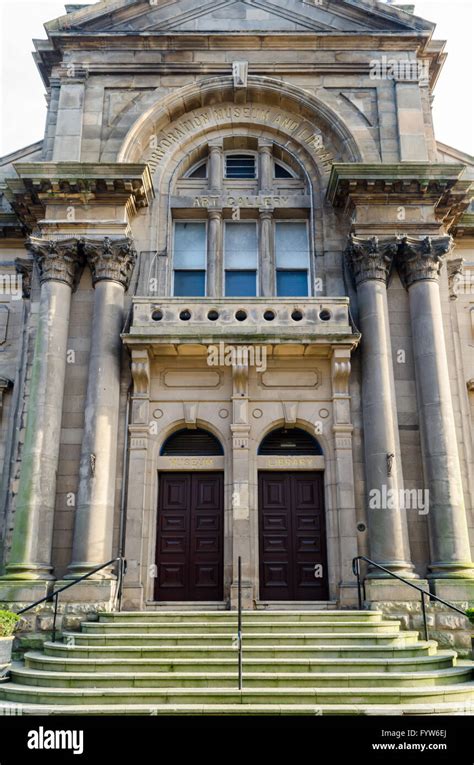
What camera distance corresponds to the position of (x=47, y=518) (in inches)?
594

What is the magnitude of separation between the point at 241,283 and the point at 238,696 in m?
11.4

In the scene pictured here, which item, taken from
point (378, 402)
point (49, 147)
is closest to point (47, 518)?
point (378, 402)

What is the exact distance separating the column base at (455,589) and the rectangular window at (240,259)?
28.6 feet

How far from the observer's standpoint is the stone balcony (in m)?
16.0

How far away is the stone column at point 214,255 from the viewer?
59.0 ft

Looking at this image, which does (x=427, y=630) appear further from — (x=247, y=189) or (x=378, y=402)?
(x=247, y=189)

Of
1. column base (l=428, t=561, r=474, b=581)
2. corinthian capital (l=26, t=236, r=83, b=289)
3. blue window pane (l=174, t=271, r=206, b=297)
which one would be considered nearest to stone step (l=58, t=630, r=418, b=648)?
column base (l=428, t=561, r=474, b=581)

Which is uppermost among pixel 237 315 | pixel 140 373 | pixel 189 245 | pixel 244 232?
pixel 244 232

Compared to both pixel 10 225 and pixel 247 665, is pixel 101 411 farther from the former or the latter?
pixel 10 225

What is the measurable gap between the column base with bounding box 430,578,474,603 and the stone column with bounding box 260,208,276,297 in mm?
8322

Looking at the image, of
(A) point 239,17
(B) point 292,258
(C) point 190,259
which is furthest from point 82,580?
(A) point 239,17

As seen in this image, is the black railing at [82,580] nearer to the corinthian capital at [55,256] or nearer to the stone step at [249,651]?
the stone step at [249,651]

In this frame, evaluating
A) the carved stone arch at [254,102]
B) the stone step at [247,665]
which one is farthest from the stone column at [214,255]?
the stone step at [247,665]

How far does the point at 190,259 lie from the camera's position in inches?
737
